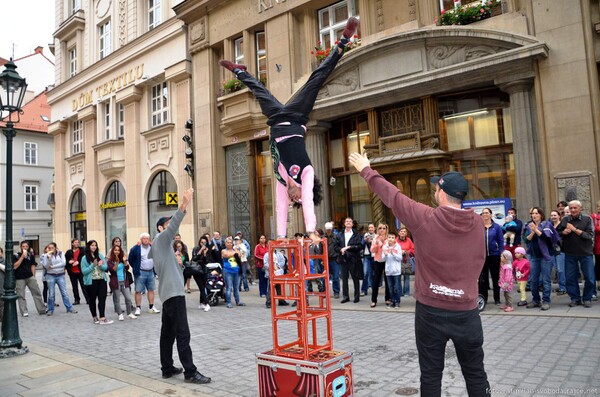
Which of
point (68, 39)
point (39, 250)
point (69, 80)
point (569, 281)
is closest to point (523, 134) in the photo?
point (569, 281)

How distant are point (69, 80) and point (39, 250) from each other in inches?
769

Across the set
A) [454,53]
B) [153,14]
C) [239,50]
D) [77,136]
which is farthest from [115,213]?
[454,53]

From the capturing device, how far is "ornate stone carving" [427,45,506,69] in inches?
469

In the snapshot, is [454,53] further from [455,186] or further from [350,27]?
[455,186]

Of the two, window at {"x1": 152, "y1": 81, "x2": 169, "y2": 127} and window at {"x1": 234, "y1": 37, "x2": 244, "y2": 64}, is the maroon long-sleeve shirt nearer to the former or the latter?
window at {"x1": 234, "y1": 37, "x2": 244, "y2": 64}

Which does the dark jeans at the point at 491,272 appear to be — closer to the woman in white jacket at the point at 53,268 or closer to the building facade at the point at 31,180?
the woman in white jacket at the point at 53,268

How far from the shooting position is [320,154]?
15844 mm

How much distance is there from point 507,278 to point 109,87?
21.3 meters

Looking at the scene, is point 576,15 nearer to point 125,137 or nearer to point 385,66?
point 385,66

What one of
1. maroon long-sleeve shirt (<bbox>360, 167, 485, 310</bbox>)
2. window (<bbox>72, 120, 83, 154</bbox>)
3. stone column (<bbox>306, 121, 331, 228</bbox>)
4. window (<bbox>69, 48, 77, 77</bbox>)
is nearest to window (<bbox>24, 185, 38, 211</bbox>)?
window (<bbox>72, 120, 83, 154</bbox>)

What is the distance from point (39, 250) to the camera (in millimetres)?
39844

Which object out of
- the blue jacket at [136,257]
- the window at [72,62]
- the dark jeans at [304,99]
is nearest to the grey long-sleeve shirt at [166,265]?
the dark jeans at [304,99]

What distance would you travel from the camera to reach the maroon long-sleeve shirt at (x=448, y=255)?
3.37 meters

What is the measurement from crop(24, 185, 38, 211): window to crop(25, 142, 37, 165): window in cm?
209
